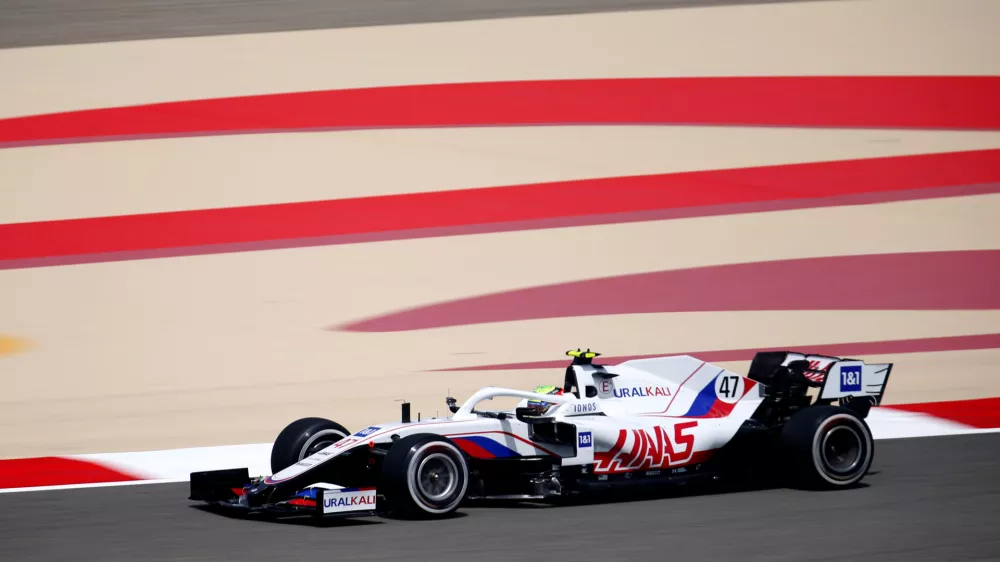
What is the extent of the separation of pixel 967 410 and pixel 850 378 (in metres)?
3.48

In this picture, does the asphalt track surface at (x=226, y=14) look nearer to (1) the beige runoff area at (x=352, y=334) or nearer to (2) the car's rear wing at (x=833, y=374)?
(1) the beige runoff area at (x=352, y=334)

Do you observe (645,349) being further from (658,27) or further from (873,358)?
(658,27)

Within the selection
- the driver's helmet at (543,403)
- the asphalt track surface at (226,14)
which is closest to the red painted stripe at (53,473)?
the driver's helmet at (543,403)

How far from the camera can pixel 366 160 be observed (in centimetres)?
1727

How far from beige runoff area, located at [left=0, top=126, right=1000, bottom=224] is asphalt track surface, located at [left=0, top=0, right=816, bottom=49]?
260cm

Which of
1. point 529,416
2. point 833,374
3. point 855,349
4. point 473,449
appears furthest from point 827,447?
point 855,349

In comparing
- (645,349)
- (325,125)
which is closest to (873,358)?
(645,349)

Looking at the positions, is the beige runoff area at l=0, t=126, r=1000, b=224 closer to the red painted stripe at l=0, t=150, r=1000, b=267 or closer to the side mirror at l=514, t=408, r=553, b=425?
the red painted stripe at l=0, t=150, r=1000, b=267

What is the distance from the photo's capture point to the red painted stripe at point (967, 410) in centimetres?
1234

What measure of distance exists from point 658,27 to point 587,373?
11.2m

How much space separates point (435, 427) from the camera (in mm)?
8672

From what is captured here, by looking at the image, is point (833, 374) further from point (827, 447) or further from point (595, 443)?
point (595, 443)

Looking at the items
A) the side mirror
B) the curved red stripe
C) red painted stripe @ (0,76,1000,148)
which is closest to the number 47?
the side mirror

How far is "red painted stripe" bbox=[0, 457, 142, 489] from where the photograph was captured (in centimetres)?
1038
